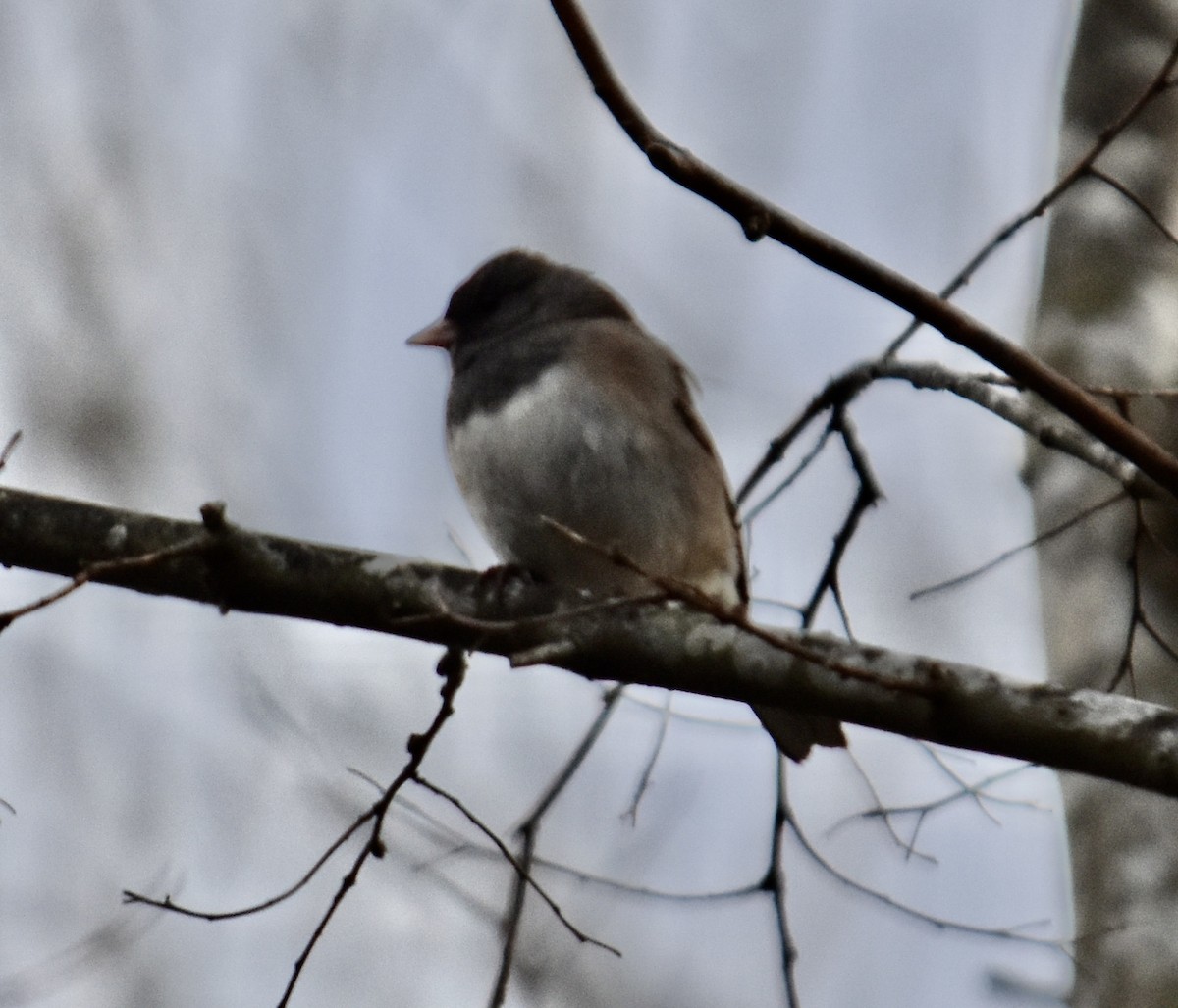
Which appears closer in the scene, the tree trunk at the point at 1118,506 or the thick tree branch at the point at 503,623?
the thick tree branch at the point at 503,623

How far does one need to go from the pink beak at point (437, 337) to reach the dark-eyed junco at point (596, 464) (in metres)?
0.26

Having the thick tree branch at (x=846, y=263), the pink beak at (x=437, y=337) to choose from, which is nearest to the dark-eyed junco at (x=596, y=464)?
the pink beak at (x=437, y=337)

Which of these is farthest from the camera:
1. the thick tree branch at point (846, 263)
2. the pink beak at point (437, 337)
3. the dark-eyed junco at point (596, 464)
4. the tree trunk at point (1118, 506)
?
the pink beak at point (437, 337)

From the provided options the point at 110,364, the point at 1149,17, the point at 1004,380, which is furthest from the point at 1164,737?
the point at 110,364

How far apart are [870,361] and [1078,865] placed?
1.11m

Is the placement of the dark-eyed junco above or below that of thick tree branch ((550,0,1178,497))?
above

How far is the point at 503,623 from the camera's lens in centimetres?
207

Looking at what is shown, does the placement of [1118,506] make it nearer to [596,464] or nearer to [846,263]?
[596,464]

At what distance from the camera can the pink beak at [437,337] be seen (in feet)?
11.8

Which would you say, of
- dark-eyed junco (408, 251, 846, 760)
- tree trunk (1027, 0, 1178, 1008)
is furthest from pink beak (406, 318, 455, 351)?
tree trunk (1027, 0, 1178, 1008)

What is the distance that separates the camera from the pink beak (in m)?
3.61

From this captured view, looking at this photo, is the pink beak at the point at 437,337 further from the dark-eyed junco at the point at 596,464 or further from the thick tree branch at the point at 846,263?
the thick tree branch at the point at 846,263

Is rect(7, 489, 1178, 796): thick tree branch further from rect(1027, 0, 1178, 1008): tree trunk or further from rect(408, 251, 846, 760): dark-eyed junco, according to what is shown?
rect(1027, 0, 1178, 1008): tree trunk

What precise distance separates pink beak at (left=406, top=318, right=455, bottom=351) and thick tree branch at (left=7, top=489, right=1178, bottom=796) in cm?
151
